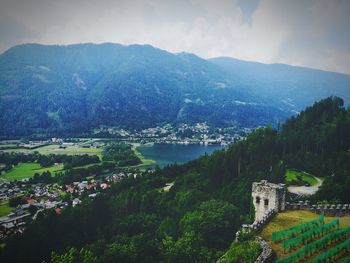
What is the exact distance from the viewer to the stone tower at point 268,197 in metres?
27.6

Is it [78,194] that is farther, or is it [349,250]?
[78,194]

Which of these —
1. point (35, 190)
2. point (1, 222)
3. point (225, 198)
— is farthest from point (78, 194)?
point (225, 198)

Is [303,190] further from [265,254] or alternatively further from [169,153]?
[169,153]

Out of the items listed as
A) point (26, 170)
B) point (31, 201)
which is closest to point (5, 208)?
point (31, 201)

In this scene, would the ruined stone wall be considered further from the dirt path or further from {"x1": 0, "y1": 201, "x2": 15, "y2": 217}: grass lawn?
{"x1": 0, "y1": 201, "x2": 15, "y2": 217}: grass lawn

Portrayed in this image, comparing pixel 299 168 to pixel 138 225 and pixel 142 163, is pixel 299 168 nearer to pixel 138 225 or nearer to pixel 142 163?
pixel 138 225

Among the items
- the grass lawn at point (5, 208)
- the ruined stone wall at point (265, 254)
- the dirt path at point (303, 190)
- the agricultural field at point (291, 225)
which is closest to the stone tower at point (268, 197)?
the agricultural field at point (291, 225)

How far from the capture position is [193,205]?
173ft

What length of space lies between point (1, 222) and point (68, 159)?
230 ft

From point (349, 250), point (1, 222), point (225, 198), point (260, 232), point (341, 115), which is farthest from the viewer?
point (341, 115)

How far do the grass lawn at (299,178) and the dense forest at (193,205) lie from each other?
194 centimetres

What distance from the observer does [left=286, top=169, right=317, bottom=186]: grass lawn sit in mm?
58000

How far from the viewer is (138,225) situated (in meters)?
53.1

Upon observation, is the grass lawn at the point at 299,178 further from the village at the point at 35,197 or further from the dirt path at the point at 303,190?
the village at the point at 35,197
